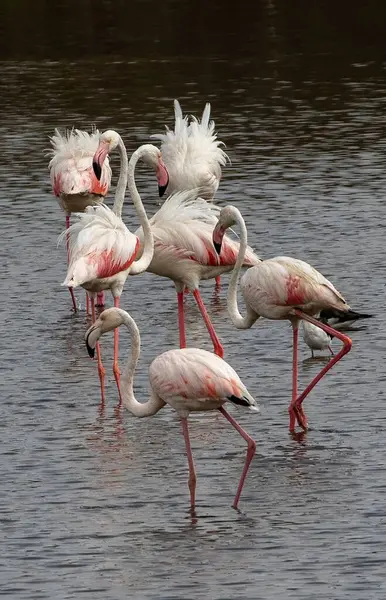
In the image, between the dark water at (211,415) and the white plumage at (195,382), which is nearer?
the dark water at (211,415)

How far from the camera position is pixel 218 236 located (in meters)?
11.5

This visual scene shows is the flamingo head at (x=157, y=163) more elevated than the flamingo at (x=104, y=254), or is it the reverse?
the flamingo head at (x=157, y=163)

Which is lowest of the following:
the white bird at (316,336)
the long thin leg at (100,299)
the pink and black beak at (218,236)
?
the long thin leg at (100,299)

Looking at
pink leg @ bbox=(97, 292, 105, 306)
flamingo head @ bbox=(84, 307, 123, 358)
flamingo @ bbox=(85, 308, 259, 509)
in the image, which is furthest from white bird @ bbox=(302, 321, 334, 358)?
flamingo @ bbox=(85, 308, 259, 509)

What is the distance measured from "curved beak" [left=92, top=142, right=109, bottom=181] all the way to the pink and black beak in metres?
1.27

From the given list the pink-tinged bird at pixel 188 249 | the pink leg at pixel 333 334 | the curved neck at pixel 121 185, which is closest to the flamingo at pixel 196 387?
the pink leg at pixel 333 334

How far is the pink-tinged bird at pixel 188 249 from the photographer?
12.5m

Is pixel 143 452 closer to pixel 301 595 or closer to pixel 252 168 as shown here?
pixel 301 595

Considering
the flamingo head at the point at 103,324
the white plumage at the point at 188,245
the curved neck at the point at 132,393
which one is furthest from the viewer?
the white plumage at the point at 188,245

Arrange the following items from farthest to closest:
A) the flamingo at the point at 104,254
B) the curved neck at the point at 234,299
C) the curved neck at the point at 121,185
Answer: the curved neck at the point at 121,185, the flamingo at the point at 104,254, the curved neck at the point at 234,299

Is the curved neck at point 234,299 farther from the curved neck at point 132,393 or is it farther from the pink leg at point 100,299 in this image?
the pink leg at point 100,299

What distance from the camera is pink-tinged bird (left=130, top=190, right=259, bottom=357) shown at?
12.5 meters

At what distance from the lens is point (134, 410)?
967 centimetres

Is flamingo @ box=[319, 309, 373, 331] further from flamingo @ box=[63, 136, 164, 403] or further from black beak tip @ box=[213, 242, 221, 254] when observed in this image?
flamingo @ box=[63, 136, 164, 403]
